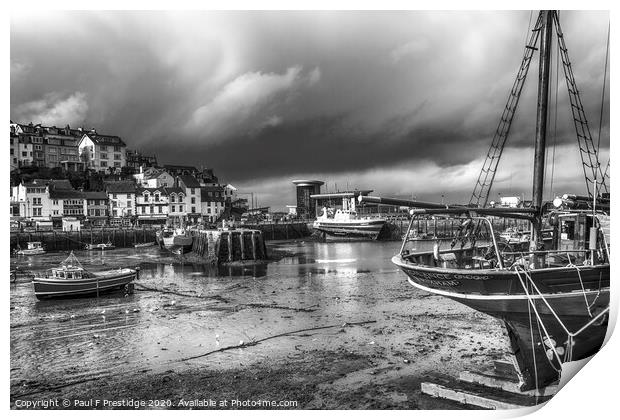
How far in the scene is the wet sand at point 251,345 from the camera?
7484 mm

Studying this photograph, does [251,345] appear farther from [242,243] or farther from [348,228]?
[348,228]

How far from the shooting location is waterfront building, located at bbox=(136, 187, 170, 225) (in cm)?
3725

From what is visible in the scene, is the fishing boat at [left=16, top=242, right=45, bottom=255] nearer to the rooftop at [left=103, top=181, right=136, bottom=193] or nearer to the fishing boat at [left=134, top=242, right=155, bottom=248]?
the rooftop at [left=103, top=181, right=136, bottom=193]

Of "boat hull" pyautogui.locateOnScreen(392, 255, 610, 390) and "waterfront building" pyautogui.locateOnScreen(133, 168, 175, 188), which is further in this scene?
"waterfront building" pyautogui.locateOnScreen(133, 168, 175, 188)

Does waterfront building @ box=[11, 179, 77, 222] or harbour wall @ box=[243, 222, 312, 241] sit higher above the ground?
waterfront building @ box=[11, 179, 77, 222]

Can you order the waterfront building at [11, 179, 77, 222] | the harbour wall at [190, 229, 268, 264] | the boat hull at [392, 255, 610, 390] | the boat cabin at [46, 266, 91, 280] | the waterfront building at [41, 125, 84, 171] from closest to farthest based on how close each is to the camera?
the boat hull at [392, 255, 610, 390] → the waterfront building at [11, 179, 77, 222] → the boat cabin at [46, 266, 91, 280] → the waterfront building at [41, 125, 84, 171] → the harbour wall at [190, 229, 268, 264]

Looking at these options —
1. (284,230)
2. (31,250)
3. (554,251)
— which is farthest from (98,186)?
(554,251)

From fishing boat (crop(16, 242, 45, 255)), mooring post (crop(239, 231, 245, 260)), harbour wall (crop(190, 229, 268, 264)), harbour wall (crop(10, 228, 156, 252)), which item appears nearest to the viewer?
fishing boat (crop(16, 242, 45, 255))

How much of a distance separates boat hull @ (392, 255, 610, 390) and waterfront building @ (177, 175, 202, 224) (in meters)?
31.2

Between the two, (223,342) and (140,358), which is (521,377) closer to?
(223,342)

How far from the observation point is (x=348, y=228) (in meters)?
48.5

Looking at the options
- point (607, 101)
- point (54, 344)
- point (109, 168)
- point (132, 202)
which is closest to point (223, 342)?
point (54, 344)

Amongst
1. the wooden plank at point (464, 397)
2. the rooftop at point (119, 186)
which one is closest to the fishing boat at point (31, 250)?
the rooftop at point (119, 186)

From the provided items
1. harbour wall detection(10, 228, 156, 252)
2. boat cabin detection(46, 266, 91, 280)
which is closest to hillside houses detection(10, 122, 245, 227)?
harbour wall detection(10, 228, 156, 252)
